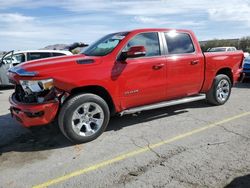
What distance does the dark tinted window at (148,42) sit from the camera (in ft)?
18.8

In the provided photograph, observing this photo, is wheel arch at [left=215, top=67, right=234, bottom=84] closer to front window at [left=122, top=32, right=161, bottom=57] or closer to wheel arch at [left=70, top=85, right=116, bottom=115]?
front window at [left=122, top=32, right=161, bottom=57]

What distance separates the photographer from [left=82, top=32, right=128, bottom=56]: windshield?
5549 mm

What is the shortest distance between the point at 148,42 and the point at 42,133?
8.67 ft

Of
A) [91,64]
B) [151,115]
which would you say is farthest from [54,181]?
[151,115]

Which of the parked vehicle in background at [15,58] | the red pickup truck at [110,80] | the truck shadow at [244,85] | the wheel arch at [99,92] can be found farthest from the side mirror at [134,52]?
the parked vehicle in background at [15,58]

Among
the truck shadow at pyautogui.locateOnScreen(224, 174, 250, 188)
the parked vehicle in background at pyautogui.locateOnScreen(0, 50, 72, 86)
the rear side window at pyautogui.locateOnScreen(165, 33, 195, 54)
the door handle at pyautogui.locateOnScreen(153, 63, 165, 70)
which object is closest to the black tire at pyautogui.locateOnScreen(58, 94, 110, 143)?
the door handle at pyautogui.locateOnScreen(153, 63, 165, 70)

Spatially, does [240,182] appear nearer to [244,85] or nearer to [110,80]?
[110,80]

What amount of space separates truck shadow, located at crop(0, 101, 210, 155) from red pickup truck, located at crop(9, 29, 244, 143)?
16.2 inches

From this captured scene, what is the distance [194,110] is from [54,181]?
4163mm

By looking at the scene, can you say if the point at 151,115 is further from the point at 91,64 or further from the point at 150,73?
the point at 91,64

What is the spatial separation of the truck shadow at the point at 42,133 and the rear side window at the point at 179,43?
4.59 feet

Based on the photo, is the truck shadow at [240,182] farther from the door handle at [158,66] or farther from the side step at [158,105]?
the door handle at [158,66]

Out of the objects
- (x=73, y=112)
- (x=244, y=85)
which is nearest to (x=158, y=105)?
(x=73, y=112)

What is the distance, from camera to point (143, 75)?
5.59m
